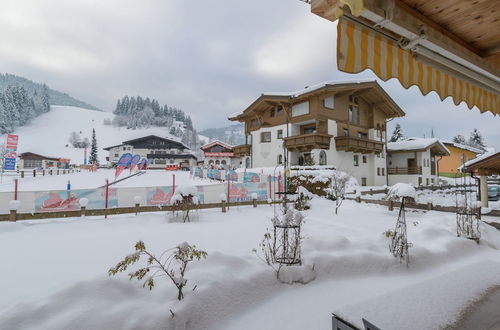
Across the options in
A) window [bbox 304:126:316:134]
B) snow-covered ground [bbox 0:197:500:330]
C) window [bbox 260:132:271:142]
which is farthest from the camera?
window [bbox 260:132:271:142]

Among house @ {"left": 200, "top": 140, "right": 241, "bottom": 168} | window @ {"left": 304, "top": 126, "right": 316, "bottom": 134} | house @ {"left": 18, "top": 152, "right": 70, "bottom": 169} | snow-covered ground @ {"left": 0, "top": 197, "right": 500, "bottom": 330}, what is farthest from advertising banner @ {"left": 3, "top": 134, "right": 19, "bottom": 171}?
house @ {"left": 18, "top": 152, "right": 70, "bottom": 169}

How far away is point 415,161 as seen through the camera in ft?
95.2

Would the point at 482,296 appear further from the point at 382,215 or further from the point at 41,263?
the point at 382,215

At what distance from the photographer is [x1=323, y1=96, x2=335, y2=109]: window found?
25.0 metres

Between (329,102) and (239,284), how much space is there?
81.8ft

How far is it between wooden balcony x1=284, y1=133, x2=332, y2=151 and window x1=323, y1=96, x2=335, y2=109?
3687mm

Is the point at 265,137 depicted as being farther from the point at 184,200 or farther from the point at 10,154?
the point at 10,154

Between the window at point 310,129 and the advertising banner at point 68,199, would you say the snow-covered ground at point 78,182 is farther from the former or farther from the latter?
the advertising banner at point 68,199

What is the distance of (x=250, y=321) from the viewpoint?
3.21 m

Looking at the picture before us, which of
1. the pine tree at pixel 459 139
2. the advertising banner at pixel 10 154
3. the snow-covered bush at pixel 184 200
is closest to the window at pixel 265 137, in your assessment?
the snow-covered bush at pixel 184 200

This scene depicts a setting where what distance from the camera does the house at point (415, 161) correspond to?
2828 cm

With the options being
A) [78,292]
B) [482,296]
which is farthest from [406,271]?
[78,292]

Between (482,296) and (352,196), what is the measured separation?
1449 cm

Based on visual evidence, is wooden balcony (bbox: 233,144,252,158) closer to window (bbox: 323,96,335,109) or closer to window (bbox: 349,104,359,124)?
window (bbox: 323,96,335,109)
